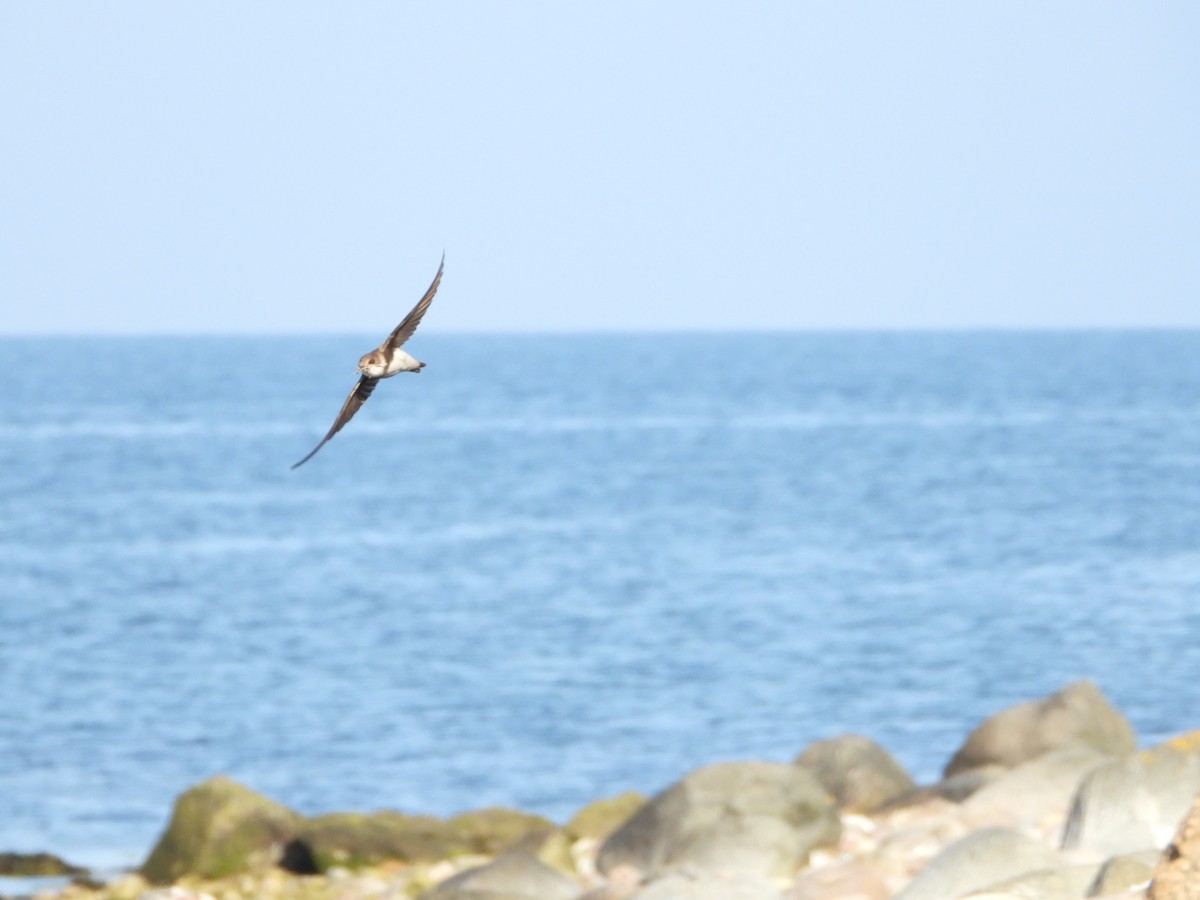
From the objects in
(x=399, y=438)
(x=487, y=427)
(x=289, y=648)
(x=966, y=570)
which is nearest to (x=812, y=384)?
(x=487, y=427)

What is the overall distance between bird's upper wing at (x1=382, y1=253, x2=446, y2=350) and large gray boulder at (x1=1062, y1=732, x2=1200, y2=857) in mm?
7332

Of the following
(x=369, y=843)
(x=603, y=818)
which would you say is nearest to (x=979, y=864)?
(x=603, y=818)

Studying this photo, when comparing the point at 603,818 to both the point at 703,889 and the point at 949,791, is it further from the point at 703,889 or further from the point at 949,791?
the point at 703,889

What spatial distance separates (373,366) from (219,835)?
1046 centimetres

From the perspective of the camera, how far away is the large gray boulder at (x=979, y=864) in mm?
10438

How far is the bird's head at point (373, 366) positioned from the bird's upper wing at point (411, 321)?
2.3 inches

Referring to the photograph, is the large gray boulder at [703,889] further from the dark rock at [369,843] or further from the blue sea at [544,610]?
the blue sea at [544,610]

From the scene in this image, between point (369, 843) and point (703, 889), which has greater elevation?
point (703, 889)

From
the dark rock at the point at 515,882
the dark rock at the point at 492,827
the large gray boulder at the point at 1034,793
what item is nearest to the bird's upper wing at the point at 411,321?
the dark rock at the point at 515,882

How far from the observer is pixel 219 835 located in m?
Result: 15.3

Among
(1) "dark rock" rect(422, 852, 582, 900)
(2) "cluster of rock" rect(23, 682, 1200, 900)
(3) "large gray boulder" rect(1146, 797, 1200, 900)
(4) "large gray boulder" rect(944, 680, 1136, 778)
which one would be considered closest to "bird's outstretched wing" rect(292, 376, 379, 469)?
(3) "large gray boulder" rect(1146, 797, 1200, 900)

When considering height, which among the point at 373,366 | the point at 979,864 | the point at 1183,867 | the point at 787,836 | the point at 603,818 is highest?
the point at 373,366

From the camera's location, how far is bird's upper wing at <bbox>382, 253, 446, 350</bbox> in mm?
5598

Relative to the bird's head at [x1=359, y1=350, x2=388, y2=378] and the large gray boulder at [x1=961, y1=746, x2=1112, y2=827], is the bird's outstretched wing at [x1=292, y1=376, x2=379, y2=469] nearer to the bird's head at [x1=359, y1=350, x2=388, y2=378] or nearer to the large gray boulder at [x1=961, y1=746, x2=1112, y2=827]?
the bird's head at [x1=359, y1=350, x2=388, y2=378]
